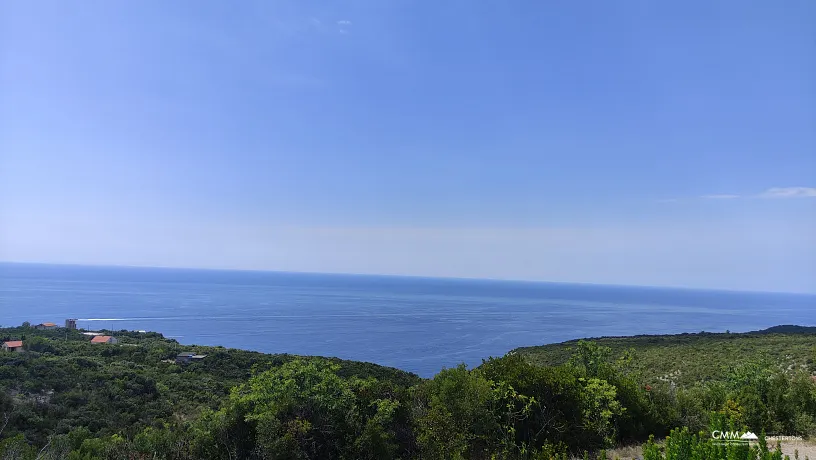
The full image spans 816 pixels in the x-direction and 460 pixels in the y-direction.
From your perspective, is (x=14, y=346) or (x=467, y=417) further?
(x=14, y=346)

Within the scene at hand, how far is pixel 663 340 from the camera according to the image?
48.6 m

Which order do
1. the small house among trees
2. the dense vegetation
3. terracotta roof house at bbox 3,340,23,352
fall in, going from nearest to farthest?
the dense vegetation, terracotta roof house at bbox 3,340,23,352, the small house among trees

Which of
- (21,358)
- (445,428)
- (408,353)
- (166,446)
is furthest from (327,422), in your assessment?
(408,353)

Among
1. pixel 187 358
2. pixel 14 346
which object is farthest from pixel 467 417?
pixel 14 346

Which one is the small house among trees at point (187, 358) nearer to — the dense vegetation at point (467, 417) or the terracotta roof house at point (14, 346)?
the terracotta roof house at point (14, 346)

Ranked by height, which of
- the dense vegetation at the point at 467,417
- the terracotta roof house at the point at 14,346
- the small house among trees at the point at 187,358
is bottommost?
the small house among trees at the point at 187,358

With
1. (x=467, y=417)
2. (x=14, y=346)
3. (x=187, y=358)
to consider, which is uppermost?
(x=467, y=417)

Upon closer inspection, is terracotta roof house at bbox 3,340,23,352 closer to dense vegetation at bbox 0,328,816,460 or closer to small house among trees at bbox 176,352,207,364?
small house among trees at bbox 176,352,207,364

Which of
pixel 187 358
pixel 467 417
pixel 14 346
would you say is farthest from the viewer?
pixel 187 358

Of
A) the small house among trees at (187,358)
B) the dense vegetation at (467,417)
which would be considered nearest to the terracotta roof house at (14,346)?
the small house among trees at (187,358)

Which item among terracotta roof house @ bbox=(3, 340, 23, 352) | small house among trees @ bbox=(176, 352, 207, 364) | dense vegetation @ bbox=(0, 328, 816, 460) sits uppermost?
dense vegetation @ bbox=(0, 328, 816, 460)

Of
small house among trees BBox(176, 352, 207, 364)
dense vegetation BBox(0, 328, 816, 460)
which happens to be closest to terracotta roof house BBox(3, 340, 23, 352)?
small house among trees BBox(176, 352, 207, 364)

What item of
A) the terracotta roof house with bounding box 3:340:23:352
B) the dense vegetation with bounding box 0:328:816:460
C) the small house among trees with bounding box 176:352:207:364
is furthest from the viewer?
the small house among trees with bounding box 176:352:207:364

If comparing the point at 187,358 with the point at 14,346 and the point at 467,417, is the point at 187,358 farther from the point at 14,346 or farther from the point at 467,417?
the point at 467,417
